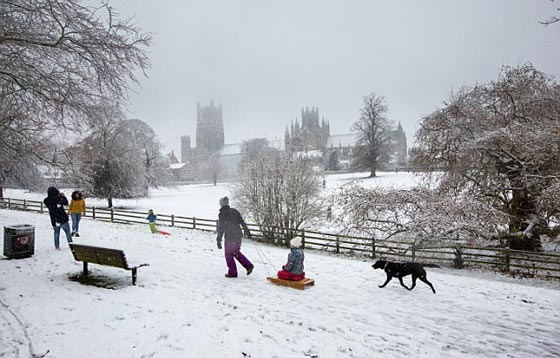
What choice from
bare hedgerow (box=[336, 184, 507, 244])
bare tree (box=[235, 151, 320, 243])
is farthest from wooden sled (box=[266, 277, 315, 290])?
bare tree (box=[235, 151, 320, 243])

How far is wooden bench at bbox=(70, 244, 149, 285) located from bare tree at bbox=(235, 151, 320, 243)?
34.7ft

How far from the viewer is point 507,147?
1440cm

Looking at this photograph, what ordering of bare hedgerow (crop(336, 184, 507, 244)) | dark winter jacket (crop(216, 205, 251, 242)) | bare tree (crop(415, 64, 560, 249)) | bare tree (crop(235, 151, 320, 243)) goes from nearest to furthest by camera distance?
dark winter jacket (crop(216, 205, 251, 242)) < bare hedgerow (crop(336, 184, 507, 244)) < bare tree (crop(415, 64, 560, 249)) < bare tree (crop(235, 151, 320, 243))

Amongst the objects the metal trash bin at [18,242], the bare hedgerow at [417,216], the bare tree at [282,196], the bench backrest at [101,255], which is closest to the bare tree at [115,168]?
the bare tree at [282,196]

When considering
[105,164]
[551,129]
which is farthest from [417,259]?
[105,164]

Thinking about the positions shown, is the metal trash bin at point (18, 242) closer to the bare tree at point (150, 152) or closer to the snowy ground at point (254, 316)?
the snowy ground at point (254, 316)

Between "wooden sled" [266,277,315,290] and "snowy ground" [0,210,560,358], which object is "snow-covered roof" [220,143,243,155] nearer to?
"snowy ground" [0,210,560,358]

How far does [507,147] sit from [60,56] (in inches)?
641

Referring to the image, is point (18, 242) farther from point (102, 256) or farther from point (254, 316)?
point (254, 316)

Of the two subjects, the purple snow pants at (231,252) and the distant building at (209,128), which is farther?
the distant building at (209,128)

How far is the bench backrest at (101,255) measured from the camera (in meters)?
6.54

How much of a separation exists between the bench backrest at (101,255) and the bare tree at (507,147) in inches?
536

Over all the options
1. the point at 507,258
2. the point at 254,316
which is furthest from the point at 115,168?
the point at 507,258

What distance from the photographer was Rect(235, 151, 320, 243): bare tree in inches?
685
